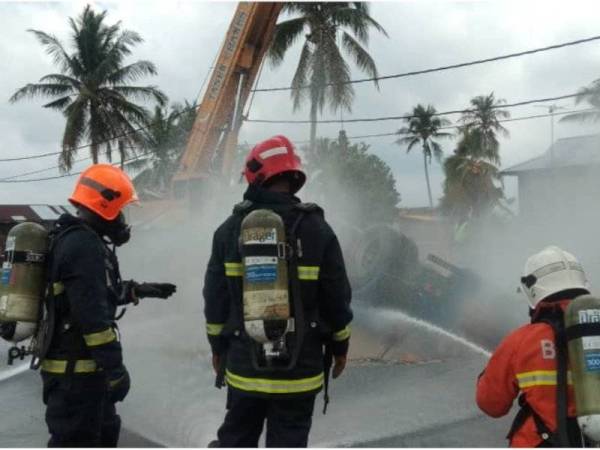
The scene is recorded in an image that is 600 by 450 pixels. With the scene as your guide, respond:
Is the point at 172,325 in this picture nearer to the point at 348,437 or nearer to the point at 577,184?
the point at 348,437

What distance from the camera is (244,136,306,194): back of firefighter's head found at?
10.4 feet

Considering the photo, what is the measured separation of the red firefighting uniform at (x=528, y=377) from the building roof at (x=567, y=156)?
23.8 metres

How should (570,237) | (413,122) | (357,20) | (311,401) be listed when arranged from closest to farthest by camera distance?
(311,401) < (570,237) < (357,20) < (413,122)

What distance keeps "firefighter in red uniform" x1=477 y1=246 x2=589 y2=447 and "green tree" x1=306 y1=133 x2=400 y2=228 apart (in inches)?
583

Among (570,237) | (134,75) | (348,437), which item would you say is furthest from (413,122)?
(348,437)

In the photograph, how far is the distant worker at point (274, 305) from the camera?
2793mm

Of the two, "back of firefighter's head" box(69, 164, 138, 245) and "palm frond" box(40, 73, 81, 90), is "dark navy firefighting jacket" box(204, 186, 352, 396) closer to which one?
"back of firefighter's head" box(69, 164, 138, 245)

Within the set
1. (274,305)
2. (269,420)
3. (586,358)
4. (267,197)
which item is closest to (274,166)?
(267,197)

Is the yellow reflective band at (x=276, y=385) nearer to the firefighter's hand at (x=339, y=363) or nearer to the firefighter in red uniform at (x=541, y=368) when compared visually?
the firefighter's hand at (x=339, y=363)

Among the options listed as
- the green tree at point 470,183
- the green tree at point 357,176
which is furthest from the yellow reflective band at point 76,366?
the green tree at point 470,183

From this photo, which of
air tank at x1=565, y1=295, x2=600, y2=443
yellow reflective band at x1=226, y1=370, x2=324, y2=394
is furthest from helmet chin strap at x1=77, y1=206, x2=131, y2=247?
air tank at x1=565, y1=295, x2=600, y2=443

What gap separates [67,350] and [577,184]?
81.5 feet

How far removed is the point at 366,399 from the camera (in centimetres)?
627

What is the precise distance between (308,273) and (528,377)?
105 cm
